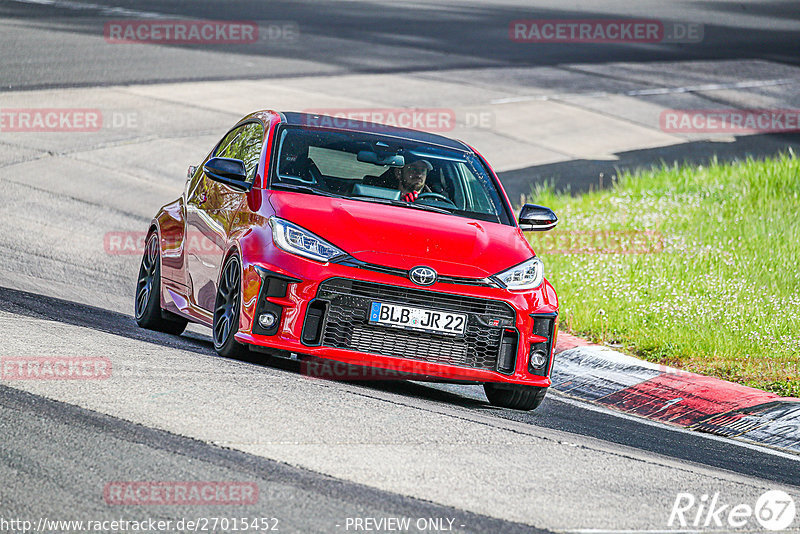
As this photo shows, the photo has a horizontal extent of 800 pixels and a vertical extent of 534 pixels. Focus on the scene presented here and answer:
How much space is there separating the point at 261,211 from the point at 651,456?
2683 mm

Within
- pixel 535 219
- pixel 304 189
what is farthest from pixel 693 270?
pixel 304 189

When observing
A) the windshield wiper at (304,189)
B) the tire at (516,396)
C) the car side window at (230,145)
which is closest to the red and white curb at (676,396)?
the tire at (516,396)

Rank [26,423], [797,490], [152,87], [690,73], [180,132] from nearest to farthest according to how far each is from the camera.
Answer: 1. [26,423]
2. [797,490]
3. [180,132]
4. [152,87]
5. [690,73]

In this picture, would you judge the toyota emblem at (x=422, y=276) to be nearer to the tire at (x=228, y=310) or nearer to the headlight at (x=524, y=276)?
the headlight at (x=524, y=276)

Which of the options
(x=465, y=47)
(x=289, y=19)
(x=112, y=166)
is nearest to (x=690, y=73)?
(x=465, y=47)

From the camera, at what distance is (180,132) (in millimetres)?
19031

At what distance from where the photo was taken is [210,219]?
8531mm

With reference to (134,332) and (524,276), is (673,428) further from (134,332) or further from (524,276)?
(134,332)

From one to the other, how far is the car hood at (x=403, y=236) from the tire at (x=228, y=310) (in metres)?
0.47

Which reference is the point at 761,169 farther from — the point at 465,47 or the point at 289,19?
the point at 289,19

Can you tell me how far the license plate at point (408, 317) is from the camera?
286 inches

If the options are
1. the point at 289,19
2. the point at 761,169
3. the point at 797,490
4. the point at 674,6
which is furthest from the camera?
the point at 674,6

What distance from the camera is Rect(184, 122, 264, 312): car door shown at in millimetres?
8195

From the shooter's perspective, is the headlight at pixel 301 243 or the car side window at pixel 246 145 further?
the car side window at pixel 246 145
